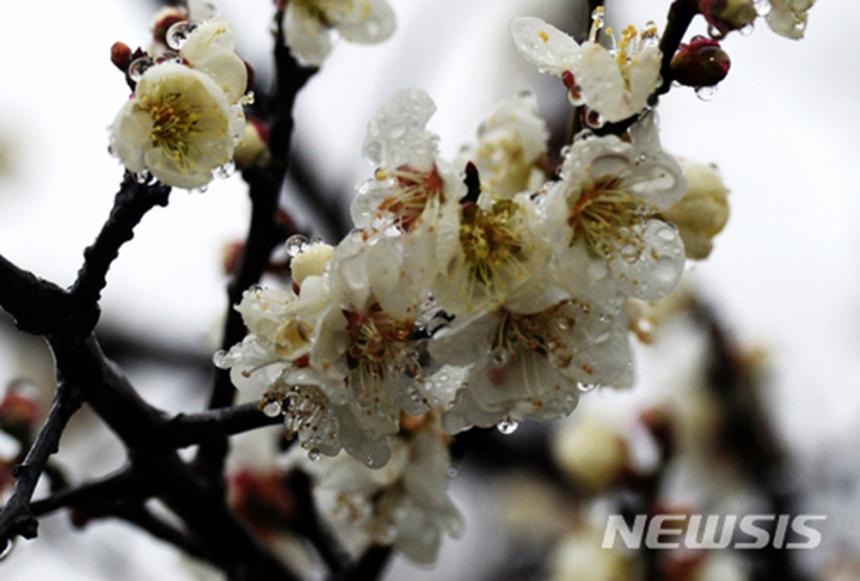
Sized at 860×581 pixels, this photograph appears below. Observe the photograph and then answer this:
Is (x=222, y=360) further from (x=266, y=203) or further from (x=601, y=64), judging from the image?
(x=601, y=64)

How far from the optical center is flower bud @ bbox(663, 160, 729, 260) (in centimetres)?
102

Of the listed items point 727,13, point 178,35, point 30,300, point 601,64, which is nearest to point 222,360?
point 30,300

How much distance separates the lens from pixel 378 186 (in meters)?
0.83

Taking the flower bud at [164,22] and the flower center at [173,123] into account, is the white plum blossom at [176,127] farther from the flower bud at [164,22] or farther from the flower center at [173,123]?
the flower bud at [164,22]

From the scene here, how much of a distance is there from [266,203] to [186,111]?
25cm

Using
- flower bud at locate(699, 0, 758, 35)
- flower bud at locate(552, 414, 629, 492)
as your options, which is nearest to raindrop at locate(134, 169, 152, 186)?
flower bud at locate(699, 0, 758, 35)

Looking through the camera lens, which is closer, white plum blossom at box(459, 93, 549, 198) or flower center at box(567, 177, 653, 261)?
flower center at box(567, 177, 653, 261)

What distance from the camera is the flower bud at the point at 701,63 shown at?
0.82 m

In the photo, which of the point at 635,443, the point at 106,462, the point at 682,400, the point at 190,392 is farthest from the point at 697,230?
the point at 106,462

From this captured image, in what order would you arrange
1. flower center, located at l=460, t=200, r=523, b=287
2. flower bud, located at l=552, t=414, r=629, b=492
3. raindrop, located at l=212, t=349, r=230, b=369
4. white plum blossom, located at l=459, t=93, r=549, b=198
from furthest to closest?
flower bud, located at l=552, t=414, r=629, b=492 < white plum blossom, located at l=459, t=93, r=549, b=198 < raindrop, located at l=212, t=349, r=230, b=369 < flower center, located at l=460, t=200, r=523, b=287

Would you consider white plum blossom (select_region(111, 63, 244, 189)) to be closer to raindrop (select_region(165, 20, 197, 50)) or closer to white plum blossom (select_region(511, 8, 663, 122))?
raindrop (select_region(165, 20, 197, 50))

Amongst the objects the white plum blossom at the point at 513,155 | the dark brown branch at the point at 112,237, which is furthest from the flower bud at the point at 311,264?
the white plum blossom at the point at 513,155

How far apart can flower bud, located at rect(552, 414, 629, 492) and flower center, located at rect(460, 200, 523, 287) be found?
1.31m

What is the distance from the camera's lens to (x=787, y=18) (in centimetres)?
85
